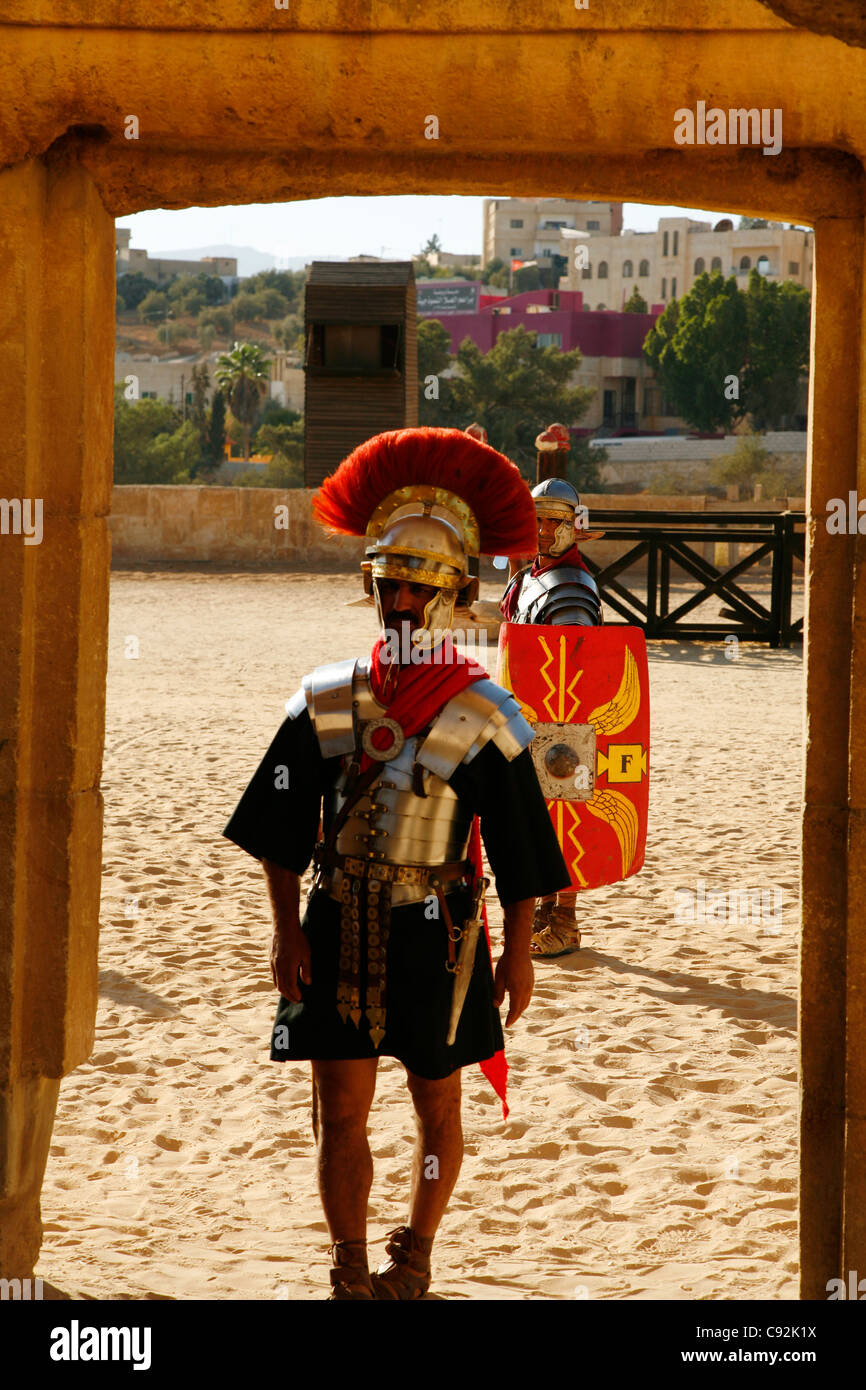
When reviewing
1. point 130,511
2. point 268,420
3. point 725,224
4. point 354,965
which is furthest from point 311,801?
point 725,224

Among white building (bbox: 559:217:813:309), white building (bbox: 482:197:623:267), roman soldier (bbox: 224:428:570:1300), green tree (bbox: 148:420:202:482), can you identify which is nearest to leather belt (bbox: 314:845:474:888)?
roman soldier (bbox: 224:428:570:1300)

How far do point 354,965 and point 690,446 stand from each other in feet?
157

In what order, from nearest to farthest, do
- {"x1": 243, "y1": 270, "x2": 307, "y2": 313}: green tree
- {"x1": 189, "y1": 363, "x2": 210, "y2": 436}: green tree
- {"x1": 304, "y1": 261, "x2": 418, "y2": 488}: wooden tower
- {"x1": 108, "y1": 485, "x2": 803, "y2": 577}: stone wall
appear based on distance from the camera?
1. {"x1": 304, "y1": 261, "x2": 418, "y2": 488}: wooden tower
2. {"x1": 108, "y1": 485, "x2": 803, "y2": 577}: stone wall
3. {"x1": 189, "y1": 363, "x2": 210, "y2": 436}: green tree
4. {"x1": 243, "y1": 270, "x2": 307, "y2": 313}: green tree

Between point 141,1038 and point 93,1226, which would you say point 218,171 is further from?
point 141,1038

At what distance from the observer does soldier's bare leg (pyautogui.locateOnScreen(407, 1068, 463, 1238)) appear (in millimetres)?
2768

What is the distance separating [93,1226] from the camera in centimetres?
329

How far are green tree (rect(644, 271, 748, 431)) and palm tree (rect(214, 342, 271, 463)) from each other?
16528 mm

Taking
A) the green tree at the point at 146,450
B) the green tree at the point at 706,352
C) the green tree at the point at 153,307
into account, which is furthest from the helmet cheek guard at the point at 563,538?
the green tree at the point at 153,307

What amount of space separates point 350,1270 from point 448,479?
152cm

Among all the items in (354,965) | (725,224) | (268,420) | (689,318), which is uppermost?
(725,224)

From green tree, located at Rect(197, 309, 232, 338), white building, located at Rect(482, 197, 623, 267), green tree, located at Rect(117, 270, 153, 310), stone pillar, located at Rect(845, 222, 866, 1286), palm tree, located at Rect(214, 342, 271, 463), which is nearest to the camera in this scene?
stone pillar, located at Rect(845, 222, 866, 1286)

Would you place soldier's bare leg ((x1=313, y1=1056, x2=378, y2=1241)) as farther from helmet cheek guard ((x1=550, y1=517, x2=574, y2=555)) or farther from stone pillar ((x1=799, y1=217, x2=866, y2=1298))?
helmet cheek guard ((x1=550, y1=517, x2=574, y2=555))

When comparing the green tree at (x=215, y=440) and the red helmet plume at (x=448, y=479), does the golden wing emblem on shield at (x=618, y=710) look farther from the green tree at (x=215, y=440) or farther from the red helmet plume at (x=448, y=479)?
the green tree at (x=215, y=440)

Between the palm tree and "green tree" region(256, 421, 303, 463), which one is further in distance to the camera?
the palm tree
